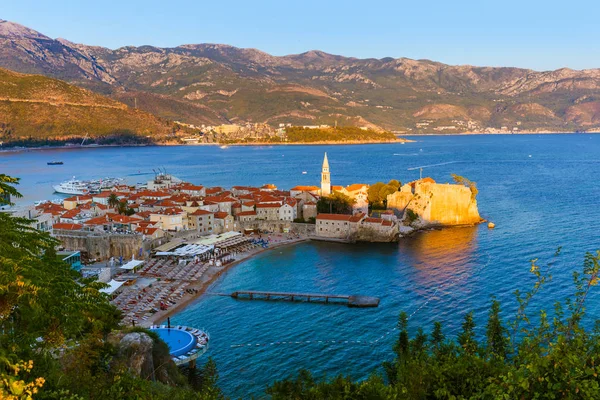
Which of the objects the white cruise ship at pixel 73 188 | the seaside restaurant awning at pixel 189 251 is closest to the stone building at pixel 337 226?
the seaside restaurant awning at pixel 189 251

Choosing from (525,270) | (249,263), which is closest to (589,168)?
(525,270)

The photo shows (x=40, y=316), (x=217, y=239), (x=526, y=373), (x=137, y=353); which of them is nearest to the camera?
(x=526, y=373)

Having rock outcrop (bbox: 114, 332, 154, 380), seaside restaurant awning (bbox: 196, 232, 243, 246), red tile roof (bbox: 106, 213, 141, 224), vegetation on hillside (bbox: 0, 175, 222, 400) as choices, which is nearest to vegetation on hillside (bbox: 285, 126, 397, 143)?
seaside restaurant awning (bbox: 196, 232, 243, 246)

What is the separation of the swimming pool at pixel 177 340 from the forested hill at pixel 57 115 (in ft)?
471

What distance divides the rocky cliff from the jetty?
18008mm

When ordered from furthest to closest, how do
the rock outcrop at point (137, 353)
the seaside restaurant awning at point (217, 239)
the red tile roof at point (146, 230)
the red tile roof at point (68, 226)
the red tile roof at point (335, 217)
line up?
1. the red tile roof at point (335, 217)
2. the seaside restaurant awning at point (217, 239)
3. the red tile roof at point (146, 230)
4. the red tile roof at point (68, 226)
5. the rock outcrop at point (137, 353)

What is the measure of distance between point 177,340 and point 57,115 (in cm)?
15950

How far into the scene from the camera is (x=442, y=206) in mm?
40938

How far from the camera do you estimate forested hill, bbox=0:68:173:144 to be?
478 ft

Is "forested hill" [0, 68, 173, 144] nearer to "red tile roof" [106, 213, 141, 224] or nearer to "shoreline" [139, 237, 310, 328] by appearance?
"red tile roof" [106, 213, 141, 224]

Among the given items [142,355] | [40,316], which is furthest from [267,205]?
[40,316]

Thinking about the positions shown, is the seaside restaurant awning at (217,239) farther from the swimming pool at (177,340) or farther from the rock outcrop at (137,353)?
the rock outcrop at (137,353)

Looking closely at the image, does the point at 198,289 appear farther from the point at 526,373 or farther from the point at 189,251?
the point at 526,373

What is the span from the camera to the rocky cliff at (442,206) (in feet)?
133
